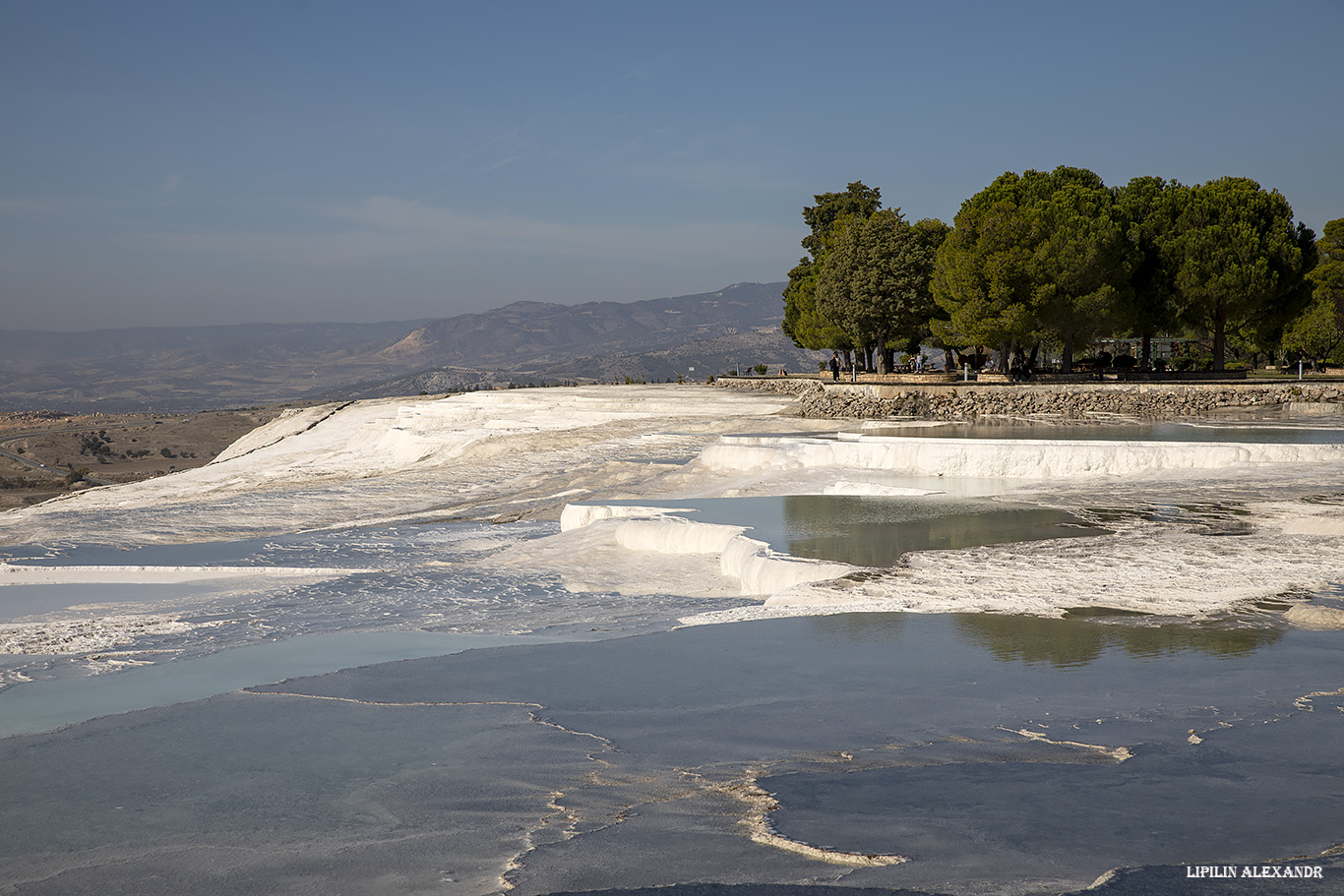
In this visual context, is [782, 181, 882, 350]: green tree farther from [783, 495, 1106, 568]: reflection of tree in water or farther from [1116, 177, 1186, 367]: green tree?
[783, 495, 1106, 568]: reflection of tree in water

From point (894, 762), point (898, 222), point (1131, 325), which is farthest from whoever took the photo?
point (898, 222)

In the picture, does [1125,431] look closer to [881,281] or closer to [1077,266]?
[1077,266]

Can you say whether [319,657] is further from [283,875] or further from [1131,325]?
[1131,325]

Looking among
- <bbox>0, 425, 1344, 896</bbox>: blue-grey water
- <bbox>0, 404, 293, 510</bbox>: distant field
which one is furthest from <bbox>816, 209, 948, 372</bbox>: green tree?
<bbox>0, 404, 293, 510</bbox>: distant field

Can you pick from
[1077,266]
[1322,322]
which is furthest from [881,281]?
[1322,322]

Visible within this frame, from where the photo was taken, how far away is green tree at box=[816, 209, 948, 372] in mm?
44844

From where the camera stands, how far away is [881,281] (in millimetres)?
45125

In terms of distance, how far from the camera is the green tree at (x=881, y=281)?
4484 cm

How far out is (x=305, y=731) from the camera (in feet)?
24.5

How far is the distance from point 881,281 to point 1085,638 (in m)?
37.2

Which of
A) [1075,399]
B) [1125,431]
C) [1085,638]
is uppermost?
[1075,399]

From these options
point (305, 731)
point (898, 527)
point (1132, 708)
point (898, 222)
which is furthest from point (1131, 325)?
point (305, 731)

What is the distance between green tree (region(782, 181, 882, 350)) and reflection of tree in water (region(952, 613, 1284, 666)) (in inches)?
1718

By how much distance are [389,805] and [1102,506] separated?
13.4 meters
